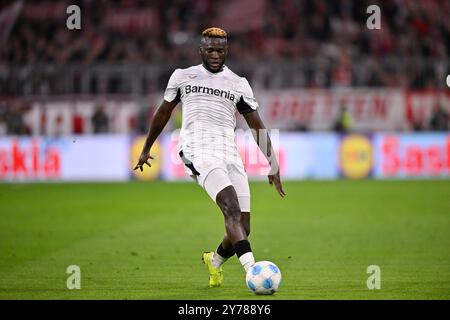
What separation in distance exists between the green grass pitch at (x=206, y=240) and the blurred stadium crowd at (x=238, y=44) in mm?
4340

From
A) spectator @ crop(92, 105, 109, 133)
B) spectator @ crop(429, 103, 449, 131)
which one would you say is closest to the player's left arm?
spectator @ crop(92, 105, 109, 133)

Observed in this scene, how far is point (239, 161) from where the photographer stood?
9.20 metres

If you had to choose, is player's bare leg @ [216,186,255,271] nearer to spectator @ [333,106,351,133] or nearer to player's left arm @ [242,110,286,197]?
player's left arm @ [242,110,286,197]

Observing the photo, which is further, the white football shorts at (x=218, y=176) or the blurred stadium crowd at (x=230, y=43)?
the blurred stadium crowd at (x=230, y=43)

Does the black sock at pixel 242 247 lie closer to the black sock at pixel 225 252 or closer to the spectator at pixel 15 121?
the black sock at pixel 225 252

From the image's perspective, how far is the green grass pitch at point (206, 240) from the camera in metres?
9.33

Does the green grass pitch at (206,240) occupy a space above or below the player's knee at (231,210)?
below

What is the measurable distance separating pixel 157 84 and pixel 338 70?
5483mm

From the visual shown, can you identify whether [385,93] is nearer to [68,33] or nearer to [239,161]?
[68,33]

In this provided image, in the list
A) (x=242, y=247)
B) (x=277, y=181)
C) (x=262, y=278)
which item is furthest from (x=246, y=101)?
(x=262, y=278)

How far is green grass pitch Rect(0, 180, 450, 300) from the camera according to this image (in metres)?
9.33

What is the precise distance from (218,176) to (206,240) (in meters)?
5.21

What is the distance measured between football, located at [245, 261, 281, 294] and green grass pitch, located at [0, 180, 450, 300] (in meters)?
0.11

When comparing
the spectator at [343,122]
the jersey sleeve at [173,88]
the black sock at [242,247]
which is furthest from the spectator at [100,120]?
the black sock at [242,247]
